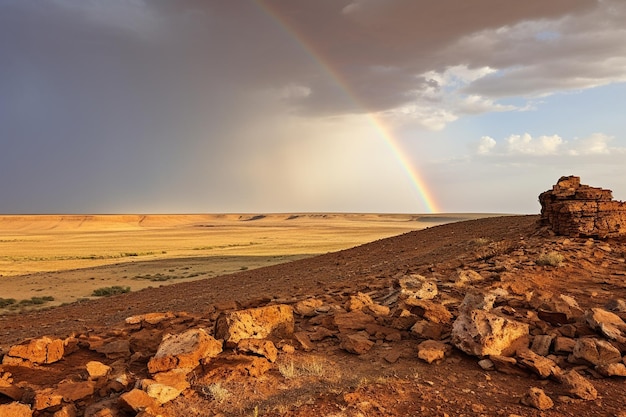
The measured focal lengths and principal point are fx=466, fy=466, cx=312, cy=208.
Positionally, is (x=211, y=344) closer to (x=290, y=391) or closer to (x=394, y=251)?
(x=290, y=391)

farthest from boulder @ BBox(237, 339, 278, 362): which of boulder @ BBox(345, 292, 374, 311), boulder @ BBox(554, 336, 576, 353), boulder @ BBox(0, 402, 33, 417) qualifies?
boulder @ BBox(554, 336, 576, 353)

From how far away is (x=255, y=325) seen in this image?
27.2 feet

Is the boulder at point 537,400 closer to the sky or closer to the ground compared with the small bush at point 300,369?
closer to the sky

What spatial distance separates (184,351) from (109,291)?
2491 centimetres

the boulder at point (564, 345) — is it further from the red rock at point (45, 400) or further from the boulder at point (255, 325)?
the red rock at point (45, 400)

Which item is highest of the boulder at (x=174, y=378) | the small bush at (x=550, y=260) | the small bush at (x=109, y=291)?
the small bush at (x=550, y=260)

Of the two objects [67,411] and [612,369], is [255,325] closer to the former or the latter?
[67,411]

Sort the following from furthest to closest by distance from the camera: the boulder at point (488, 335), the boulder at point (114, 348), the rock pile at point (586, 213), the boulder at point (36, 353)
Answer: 1. the rock pile at point (586, 213)
2. the boulder at point (114, 348)
3. the boulder at point (36, 353)
4. the boulder at point (488, 335)

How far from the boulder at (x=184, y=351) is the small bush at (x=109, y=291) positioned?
23267 mm

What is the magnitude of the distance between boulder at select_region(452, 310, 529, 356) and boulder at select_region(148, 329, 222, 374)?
3946 mm

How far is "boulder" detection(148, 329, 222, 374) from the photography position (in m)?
6.97

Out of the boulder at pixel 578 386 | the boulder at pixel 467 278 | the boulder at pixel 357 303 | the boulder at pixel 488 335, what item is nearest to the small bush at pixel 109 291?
the boulder at pixel 357 303

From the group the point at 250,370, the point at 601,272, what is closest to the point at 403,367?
the point at 250,370

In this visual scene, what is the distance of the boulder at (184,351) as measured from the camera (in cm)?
697
